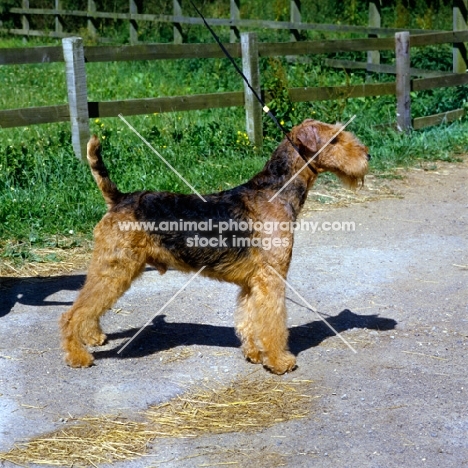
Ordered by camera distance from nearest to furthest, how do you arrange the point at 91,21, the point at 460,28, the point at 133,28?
the point at 460,28, the point at 133,28, the point at 91,21

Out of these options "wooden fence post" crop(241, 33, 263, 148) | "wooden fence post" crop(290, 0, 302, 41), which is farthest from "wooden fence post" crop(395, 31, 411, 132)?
"wooden fence post" crop(290, 0, 302, 41)

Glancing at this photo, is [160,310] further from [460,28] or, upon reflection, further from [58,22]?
[58,22]

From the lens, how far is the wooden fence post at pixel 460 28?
13562 millimetres

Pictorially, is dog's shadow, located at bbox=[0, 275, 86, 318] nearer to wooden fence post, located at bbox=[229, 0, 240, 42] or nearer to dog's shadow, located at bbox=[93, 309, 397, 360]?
dog's shadow, located at bbox=[93, 309, 397, 360]

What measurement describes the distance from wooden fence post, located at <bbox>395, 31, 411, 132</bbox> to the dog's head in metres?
6.17

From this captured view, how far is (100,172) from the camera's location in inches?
194

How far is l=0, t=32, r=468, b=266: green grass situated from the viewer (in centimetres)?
770

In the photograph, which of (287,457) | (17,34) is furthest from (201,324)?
(17,34)

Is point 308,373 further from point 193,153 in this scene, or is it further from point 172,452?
point 193,153

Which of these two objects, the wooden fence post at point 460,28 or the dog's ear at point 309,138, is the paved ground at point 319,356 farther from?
the wooden fence post at point 460,28

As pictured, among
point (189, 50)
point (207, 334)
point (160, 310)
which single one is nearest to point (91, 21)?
point (189, 50)

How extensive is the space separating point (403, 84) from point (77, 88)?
4710 mm

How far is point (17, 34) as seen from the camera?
2169 cm

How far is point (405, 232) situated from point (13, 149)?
14.1 ft
